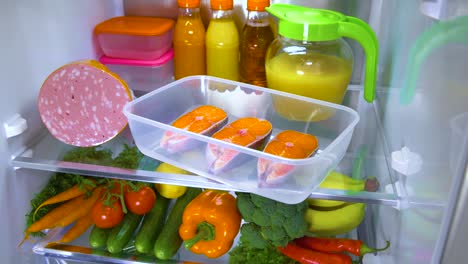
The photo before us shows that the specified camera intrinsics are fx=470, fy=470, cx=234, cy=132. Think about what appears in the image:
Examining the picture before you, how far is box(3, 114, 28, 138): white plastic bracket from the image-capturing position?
3.28 ft

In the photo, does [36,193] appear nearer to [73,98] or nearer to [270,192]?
[73,98]

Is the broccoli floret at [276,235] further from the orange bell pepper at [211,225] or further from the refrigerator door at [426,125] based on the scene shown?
the refrigerator door at [426,125]

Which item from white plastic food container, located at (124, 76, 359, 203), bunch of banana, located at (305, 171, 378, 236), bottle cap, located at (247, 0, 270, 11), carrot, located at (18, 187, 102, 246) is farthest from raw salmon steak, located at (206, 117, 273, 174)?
carrot, located at (18, 187, 102, 246)

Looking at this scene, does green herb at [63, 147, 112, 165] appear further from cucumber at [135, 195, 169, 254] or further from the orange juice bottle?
the orange juice bottle

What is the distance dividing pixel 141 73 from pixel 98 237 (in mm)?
A: 479

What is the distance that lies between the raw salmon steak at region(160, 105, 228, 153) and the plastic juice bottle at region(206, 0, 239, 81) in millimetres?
252

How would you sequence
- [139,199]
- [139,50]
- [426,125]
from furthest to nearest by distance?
[139,50], [139,199], [426,125]

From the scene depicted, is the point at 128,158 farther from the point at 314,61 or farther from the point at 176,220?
the point at 314,61

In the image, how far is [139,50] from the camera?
1.34 m

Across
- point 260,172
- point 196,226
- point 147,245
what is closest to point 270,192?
point 260,172

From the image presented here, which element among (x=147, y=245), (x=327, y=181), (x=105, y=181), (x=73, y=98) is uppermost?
(x=73, y=98)

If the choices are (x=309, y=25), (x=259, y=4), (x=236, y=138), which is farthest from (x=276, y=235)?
(x=259, y=4)

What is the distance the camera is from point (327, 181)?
1.00 meters

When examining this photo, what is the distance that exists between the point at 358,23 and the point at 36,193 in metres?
0.87
